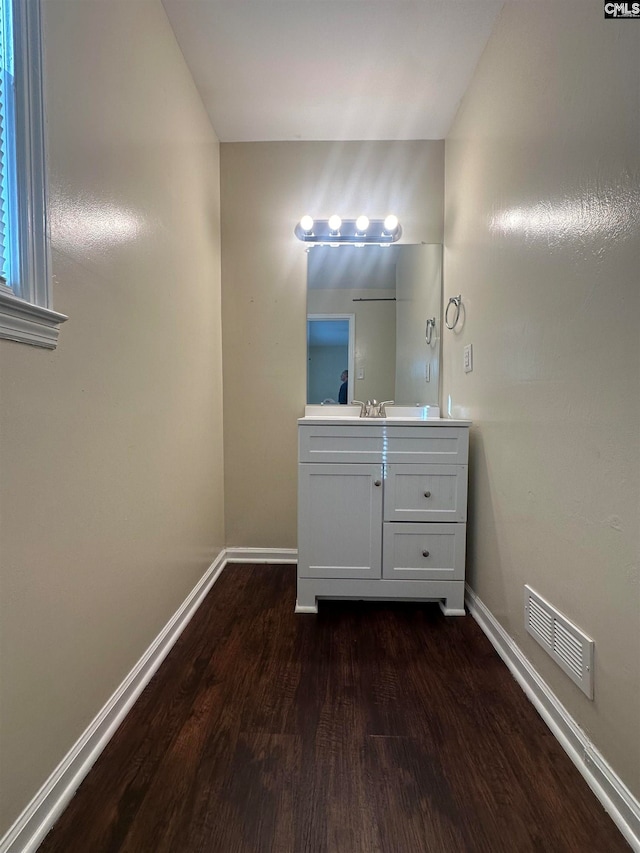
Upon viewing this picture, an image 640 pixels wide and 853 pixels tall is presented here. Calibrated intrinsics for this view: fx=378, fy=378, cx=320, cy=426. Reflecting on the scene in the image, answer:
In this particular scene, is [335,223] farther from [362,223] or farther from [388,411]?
[388,411]

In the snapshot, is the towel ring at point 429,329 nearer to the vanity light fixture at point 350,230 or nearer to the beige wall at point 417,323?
the beige wall at point 417,323

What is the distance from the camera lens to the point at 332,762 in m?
0.95

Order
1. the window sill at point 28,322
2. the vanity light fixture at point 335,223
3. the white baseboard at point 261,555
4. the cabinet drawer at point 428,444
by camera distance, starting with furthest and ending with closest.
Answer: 1. the white baseboard at point 261,555
2. the vanity light fixture at point 335,223
3. the cabinet drawer at point 428,444
4. the window sill at point 28,322

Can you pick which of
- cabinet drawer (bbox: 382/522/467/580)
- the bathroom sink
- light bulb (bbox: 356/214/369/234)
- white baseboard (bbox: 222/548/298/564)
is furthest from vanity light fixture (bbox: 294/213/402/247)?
white baseboard (bbox: 222/548/298/564)

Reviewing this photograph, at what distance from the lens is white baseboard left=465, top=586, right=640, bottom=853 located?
0.80 meters

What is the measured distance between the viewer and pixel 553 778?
92 cm

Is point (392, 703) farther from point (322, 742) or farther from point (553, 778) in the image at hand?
point (553, 778)

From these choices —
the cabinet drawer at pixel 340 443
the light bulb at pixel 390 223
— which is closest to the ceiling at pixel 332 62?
the light bulb at pixel 390 223

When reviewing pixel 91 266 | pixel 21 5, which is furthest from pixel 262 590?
pixel 21 5

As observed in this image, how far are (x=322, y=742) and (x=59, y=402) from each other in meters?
1.09

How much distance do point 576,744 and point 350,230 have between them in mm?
2215

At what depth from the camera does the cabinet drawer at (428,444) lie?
5.29 feet

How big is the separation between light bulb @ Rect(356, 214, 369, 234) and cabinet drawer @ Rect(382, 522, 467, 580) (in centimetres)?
153

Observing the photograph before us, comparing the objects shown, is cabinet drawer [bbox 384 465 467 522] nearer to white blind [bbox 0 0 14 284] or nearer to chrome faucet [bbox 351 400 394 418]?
chrome faucet [bbox 351 400 394 418]
